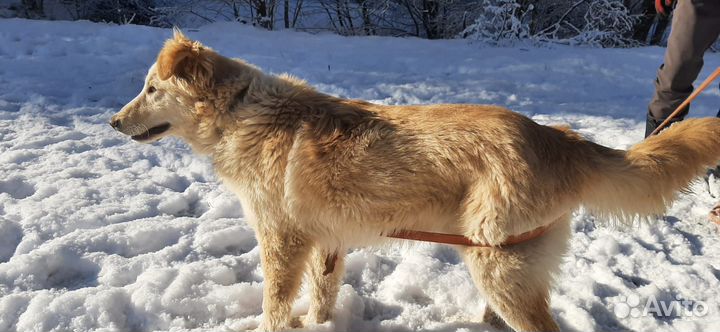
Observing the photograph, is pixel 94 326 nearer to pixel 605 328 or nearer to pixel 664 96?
pixel 605 328

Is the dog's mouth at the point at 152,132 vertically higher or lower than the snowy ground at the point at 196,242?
higher

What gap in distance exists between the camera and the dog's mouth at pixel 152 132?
2904 mm

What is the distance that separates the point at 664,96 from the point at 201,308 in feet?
12.2

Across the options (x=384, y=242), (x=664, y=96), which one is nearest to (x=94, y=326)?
(x=384, y=242)

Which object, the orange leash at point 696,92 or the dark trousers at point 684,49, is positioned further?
the dark trousers at point 684,49

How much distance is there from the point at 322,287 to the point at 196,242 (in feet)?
3.58

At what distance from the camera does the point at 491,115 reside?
244 centimetres

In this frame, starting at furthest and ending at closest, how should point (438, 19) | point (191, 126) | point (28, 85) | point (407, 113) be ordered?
point (438, 19) → point (28, 85) → point (191, 126) → point (407, 113)

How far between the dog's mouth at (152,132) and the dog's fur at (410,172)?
112mm

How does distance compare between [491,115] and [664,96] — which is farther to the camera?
[664,96]

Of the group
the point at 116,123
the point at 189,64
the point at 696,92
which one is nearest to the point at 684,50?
the point at 696,92

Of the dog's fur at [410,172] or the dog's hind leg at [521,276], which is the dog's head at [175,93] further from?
the dog's hind leg at [521,276]

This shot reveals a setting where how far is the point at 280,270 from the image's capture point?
271cm

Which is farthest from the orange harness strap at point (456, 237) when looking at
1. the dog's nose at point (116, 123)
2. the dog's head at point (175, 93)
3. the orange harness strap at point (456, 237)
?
the dog's nose at point (116, 123)
